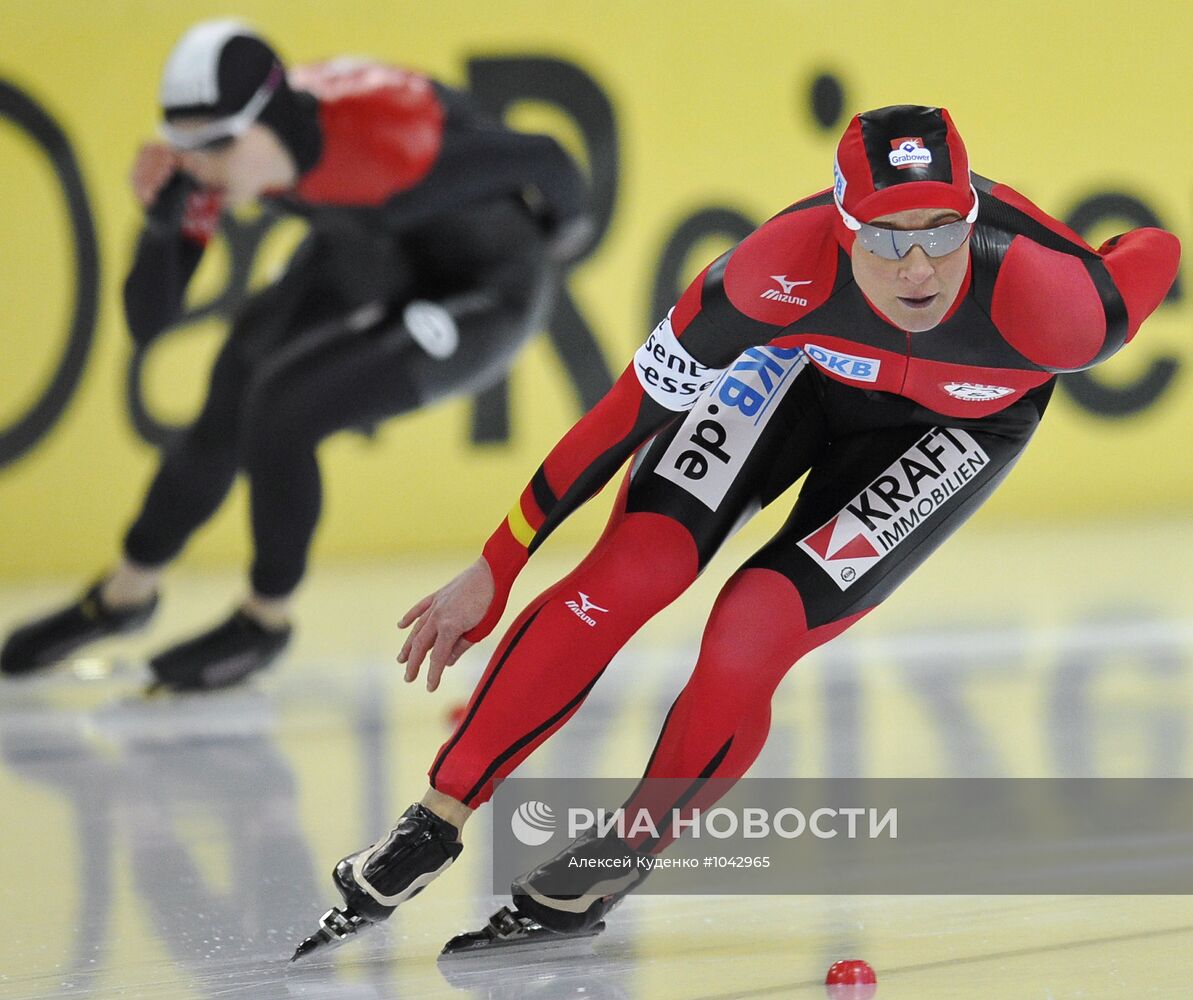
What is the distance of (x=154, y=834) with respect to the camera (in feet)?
10.3

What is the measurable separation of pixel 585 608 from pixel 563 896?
411 millimetres

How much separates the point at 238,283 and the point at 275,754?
3524 millimetres

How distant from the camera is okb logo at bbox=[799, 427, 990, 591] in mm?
2436

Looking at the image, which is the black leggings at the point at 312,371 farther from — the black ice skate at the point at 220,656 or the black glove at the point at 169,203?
the black glove at the point at 169,203

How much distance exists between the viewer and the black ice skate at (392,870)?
7.51 feet

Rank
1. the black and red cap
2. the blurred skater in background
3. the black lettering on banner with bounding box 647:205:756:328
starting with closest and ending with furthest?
the black and red cap < the blurred skater in background < the black lettering on banner with bounding box 647:205:756:328

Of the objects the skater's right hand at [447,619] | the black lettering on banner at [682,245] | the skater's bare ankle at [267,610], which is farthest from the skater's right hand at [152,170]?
the black lettering on banner at [682,245]

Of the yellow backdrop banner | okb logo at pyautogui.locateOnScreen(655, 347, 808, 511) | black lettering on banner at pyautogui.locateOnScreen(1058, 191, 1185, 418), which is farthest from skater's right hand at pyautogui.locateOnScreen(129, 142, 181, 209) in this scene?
black lettering on banner at pyautogui.locateOnScreen(1058, 191, 1185, 418)

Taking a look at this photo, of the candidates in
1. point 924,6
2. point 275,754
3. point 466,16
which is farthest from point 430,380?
point 924,6

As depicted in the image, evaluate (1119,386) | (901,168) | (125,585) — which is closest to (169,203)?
(125,585)

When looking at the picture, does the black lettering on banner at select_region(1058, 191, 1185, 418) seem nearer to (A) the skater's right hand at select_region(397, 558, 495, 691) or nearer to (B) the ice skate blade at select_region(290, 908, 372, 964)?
(A) the skater's right hand at select_region(397, 558, 495, 691)

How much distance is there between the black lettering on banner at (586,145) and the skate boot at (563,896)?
4.88 metres

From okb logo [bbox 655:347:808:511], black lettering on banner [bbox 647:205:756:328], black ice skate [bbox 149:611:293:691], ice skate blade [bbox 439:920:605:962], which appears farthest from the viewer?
black lettering on banner [bbox 647:205:756:328]

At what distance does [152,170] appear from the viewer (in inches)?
172
